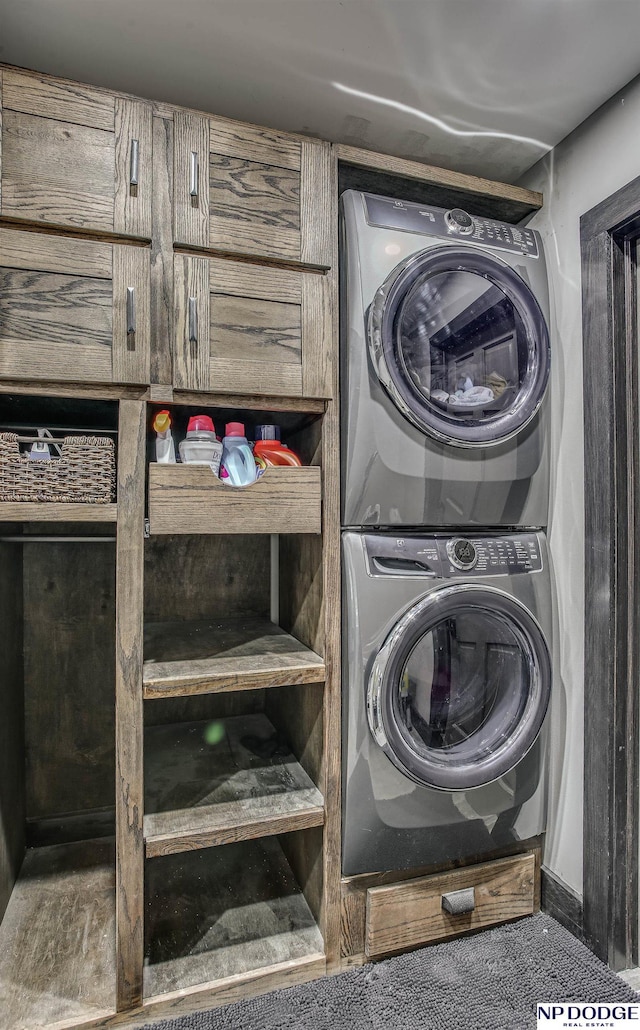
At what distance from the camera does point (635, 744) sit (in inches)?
60.4

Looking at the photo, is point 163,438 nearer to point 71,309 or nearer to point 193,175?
point 71,309

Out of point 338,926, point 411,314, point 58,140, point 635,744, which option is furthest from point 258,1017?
point 58,140

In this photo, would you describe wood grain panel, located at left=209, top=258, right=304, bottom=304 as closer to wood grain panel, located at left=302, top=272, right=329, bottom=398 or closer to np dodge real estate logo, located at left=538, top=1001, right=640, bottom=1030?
wood grain panel, located at left=302, top=272, right=329, bottom=398

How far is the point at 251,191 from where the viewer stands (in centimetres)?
139

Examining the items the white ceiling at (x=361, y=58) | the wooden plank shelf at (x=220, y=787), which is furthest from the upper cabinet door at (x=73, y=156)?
the wooden plank shelf at (x=220, y=787)

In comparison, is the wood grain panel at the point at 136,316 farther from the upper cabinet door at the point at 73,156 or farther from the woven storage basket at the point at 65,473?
the woven storage basket at the point at 65,473

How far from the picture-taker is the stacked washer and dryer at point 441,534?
4.73ft

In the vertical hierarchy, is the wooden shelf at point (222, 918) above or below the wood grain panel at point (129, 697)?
below

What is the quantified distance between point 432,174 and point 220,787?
185cm

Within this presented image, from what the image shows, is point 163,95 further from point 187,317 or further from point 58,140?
point 187,317

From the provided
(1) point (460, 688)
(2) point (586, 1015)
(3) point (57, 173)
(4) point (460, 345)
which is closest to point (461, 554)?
(1) point (460, 688)

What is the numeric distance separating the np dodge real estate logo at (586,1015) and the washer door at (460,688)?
51cm

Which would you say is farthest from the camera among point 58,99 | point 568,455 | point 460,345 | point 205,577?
point 205,577

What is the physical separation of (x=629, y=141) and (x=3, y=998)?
268cm
